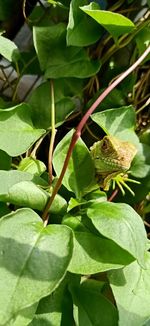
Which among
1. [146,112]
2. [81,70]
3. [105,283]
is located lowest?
[105,283]

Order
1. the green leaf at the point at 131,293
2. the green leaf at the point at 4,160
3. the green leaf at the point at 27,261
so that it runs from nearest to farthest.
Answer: the green leaf at the point at 27,261 → the green leaf at the point at 131,293 → the green leaf at the point at 4,160

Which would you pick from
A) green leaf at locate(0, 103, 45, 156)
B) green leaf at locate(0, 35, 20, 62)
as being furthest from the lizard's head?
green leaf at locate(0, 35, 20, 62)

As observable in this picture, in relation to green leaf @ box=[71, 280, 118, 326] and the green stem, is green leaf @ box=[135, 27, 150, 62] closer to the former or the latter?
the green stem

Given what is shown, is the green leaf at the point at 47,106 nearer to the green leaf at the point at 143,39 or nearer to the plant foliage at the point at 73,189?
the plant foliage at the point at 73,189

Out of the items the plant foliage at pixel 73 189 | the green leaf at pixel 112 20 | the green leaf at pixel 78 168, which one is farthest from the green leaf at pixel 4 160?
the green leaf at pixel 112 20

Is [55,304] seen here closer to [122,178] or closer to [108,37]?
[122,178]

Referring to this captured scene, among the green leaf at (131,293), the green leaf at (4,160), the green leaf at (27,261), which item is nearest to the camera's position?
the green leaf at (27,261)

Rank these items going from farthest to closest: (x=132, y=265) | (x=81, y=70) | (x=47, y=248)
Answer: (x=81, y=70), (x=132, y=265), (x=47, y=248)

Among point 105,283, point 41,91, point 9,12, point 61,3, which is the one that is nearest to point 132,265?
point 105,283

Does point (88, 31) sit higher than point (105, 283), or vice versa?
point (88, 31)
